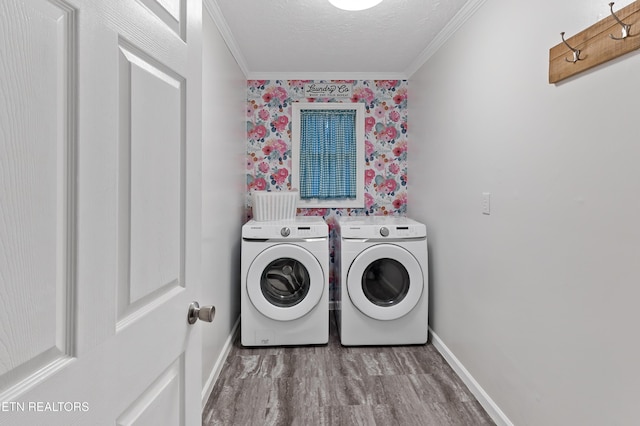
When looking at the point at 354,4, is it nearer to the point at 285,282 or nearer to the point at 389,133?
the point at 389,133

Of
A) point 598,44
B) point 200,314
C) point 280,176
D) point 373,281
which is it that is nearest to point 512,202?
point 598,44

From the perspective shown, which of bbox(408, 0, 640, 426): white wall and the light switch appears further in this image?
the light switch

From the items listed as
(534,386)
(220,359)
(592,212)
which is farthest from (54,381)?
(220,359)

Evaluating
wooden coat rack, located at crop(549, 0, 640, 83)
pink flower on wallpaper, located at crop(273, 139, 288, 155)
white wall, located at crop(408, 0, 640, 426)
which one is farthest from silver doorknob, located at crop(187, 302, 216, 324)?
pink flower on wallpaper, located at crop(273, 139, 288, 155)

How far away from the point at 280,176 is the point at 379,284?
4.56 ft

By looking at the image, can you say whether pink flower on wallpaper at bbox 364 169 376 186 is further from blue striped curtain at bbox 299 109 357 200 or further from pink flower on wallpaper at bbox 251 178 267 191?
pink flower on wallpaper at bbox 251 178 267 191

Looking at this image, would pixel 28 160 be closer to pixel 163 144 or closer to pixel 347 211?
pixel 163 144

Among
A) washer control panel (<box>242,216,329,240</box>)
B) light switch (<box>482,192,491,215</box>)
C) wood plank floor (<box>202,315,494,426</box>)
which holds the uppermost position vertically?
light switch (<box>482,192,491,215</box>)

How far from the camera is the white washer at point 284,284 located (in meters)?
2.72

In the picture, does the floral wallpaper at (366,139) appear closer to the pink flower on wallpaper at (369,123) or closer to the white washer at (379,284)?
the pink flower on wallpaper at (369,123)

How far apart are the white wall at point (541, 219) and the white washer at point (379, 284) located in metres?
0.26

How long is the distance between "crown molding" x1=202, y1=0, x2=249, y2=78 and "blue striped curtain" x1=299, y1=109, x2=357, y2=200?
760 mm

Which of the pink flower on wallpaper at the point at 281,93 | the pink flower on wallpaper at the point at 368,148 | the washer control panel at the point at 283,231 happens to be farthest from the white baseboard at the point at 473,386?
the pink flower on wallpaper at the point at 281,93

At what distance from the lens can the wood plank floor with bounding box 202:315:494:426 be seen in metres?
1.95
